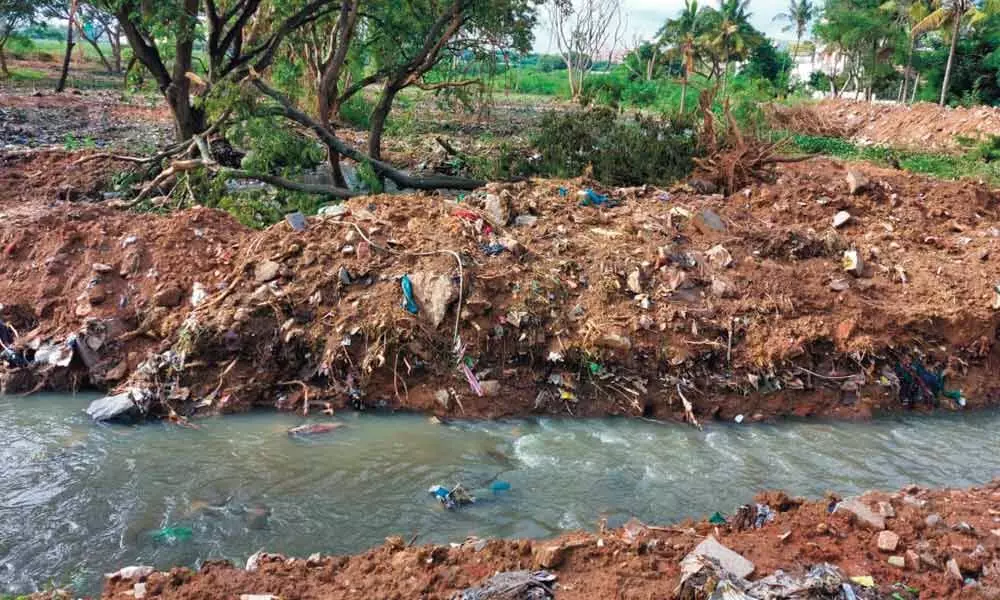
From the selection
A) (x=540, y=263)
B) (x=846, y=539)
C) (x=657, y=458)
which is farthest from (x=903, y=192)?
(x=846, y=539)

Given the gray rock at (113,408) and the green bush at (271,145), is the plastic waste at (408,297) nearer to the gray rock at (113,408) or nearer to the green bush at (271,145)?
the gray rock at (113,408)

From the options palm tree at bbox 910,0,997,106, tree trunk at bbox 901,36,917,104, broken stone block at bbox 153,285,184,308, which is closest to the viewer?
broken stone block at bbox 153,285,184,308

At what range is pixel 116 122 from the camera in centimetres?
1308

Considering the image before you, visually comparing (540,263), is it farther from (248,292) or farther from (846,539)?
(846,539)

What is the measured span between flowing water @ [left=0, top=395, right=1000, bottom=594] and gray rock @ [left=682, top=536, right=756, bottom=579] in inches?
33.4

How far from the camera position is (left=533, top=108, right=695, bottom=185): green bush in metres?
8.19

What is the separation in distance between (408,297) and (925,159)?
39.9ft

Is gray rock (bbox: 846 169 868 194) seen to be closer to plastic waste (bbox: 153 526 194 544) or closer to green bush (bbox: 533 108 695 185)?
green bush (bbox: 533 108 695 185)

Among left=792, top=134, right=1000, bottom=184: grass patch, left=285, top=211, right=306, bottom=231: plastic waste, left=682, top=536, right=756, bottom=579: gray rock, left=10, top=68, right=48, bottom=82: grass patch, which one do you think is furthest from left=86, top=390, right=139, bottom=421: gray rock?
left=10, top=68, right=48, bottom=82: grass patch

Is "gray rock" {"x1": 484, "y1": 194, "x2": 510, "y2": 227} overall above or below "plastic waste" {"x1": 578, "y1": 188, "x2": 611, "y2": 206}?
below

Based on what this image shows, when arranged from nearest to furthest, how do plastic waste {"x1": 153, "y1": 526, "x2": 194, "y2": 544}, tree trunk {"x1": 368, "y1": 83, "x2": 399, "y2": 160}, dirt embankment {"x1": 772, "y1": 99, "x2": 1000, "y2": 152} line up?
plastic waste {"x1": 153, "y1": 526, "x2": 194, "y2": 544} < tree trunk {"x1": 368, "y1": 83, "x2": 399, "y2": 160} < dirt embankment {"x1": 772, "y1": 99, "x2": 1000, "y2": 152}

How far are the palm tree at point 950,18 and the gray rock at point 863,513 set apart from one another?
22.3 meters

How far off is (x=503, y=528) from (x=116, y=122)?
40.3ft

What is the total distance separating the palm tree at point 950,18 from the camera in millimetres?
21848
